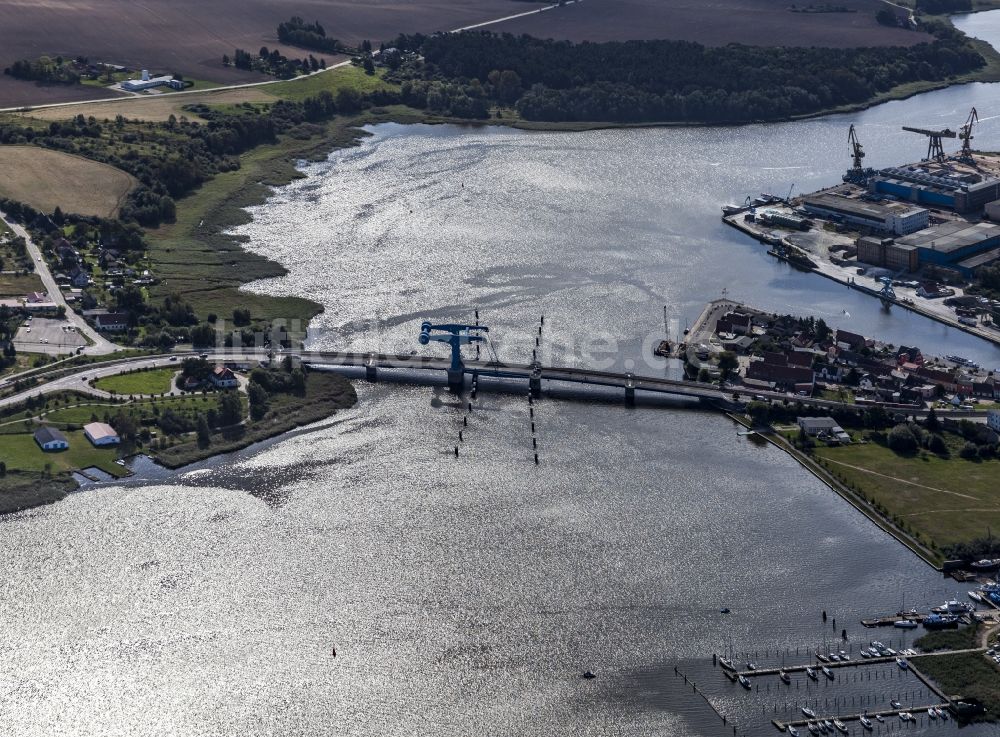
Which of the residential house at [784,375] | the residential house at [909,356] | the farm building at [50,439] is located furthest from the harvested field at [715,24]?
the farm building at [50,439]

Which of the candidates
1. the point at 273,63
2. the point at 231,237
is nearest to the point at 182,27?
the point at 273,63

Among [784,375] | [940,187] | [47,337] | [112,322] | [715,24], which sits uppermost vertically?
[715,24]

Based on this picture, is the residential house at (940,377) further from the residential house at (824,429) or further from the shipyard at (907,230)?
the shipyard at (907,230)

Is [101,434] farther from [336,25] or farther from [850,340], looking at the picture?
[336,25]

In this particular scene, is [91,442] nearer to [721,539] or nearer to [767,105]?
[721,539]

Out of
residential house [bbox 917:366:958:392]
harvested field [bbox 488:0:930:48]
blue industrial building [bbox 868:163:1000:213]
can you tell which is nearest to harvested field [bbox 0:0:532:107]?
harvested field [bbox 488:0:930:48]

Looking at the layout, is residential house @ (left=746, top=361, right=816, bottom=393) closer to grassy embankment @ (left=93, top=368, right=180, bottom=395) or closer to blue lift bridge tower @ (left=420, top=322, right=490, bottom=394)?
blue lift bridge tower @ (left=420, top=322, right=490, bottom=394)
